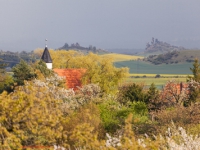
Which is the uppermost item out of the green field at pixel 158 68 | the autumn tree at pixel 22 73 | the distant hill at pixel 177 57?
the autumn tree at pixel 22 73

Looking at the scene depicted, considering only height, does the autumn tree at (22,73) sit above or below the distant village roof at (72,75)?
above

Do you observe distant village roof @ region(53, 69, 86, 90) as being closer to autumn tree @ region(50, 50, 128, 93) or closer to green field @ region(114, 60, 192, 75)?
autumn tree @ region(50, 50, 128, 93)

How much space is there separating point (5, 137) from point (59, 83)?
80.8 feet

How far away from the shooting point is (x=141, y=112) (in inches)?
866

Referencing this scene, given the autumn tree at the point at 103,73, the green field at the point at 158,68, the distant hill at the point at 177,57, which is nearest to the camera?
the autumn tree at the point at 103,73

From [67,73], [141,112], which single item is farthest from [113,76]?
[141,112]

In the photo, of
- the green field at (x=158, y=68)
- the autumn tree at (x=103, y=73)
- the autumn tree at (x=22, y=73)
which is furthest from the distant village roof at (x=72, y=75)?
the green field at (x=158, y=68)

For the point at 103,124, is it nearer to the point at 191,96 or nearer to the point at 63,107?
the point at 63,107

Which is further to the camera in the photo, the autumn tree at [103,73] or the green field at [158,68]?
the green field at [158,68]

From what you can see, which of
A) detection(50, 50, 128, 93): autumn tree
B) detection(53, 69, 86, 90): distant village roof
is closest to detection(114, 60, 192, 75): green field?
detection(50, 50, 128, 93): autumn tree

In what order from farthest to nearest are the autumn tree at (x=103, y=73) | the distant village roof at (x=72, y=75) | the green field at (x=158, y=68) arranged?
the green field at (x=158, y=68) → the distant village roof at (x=72, y=75) → the autumn tree at (x=103, y=73)

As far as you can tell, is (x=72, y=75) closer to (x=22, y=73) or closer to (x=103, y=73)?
(x=103, y=73)

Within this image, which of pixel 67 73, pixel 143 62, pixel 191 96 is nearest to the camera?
pixel 191 96

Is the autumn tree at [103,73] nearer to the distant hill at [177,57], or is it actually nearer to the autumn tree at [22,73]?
the autumn tree at [22,73]
